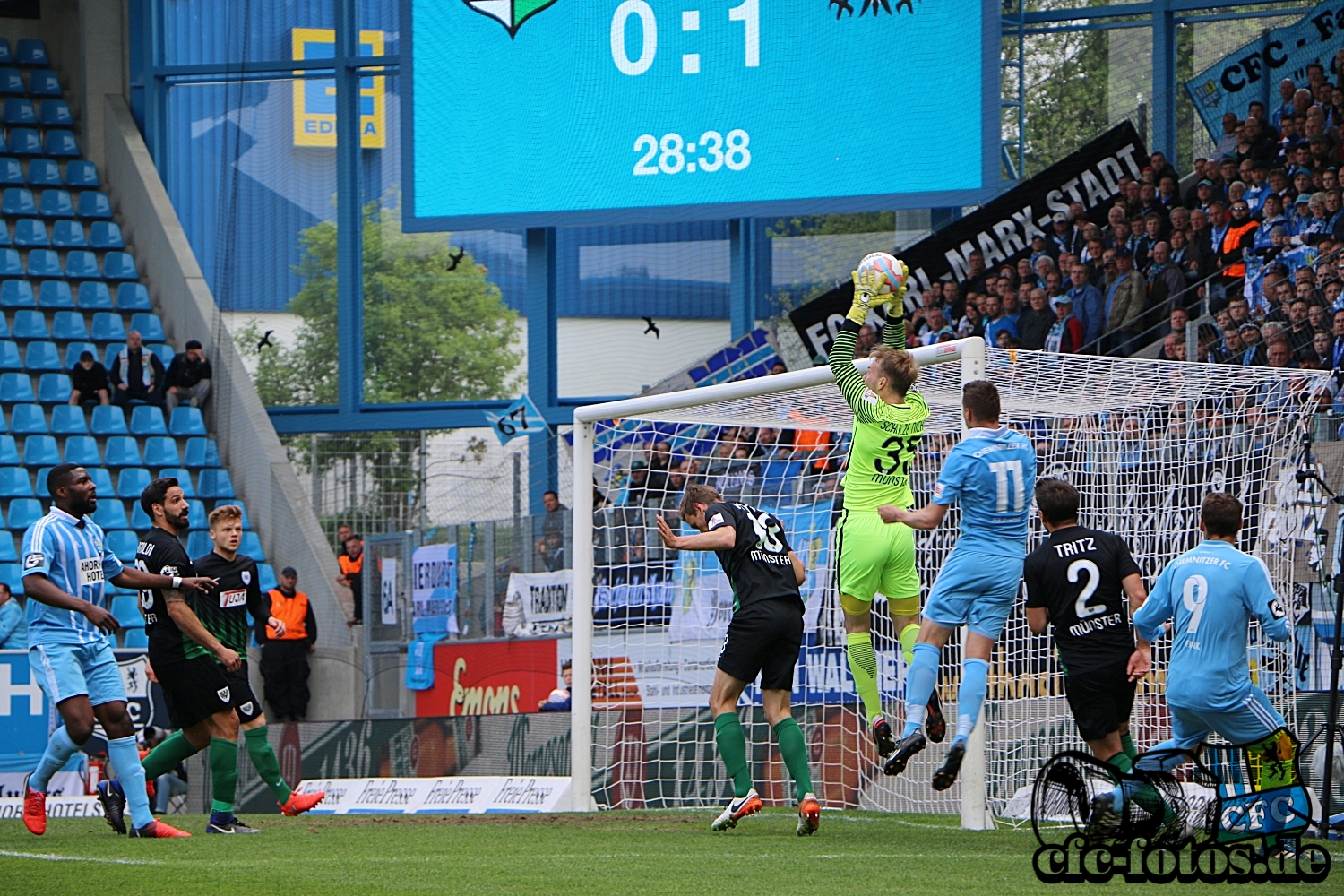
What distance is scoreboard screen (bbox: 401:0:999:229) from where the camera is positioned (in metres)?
16.3

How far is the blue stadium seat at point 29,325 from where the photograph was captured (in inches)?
793

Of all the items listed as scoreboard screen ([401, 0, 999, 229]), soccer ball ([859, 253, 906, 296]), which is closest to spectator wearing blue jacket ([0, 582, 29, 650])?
scoreboard screen ([401, 0, 999, 229])

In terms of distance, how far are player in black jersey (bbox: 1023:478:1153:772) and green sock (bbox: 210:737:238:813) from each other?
172 inches

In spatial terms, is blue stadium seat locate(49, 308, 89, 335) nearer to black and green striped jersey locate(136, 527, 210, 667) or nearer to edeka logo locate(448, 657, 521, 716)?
edeka logo locate(448, 657, 521, 716)

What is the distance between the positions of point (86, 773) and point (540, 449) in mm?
6240

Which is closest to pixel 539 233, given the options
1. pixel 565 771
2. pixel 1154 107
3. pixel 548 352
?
pixel 548 352

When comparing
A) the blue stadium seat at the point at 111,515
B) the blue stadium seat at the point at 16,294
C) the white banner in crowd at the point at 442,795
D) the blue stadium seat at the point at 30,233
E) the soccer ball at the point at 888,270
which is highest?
the blue stadium seat at the point at 30,233

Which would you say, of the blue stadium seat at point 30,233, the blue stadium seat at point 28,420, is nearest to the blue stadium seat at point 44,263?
the blue stadium seat at point 30,233

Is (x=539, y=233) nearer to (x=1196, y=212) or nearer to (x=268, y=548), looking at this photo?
(x=268, y=548)

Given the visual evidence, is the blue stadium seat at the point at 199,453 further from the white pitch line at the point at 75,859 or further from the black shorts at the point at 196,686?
the white pitch line at the point at 75,859

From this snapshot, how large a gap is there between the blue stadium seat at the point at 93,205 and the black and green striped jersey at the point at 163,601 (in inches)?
538

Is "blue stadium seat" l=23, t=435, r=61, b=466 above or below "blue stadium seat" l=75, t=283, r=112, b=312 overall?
below

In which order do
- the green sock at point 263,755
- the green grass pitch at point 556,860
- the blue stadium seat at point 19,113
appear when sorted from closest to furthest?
1. the green grass pitch at point 556,860
2. the green sock at point 263,755
3. the blue stadium seat at point 19,113

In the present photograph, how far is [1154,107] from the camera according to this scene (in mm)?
17406
